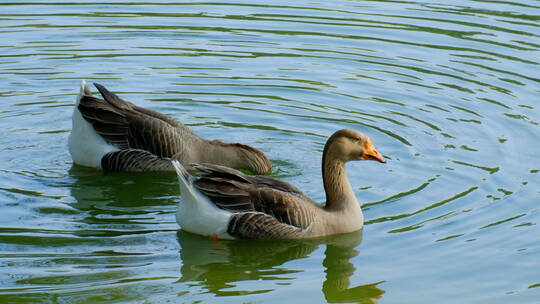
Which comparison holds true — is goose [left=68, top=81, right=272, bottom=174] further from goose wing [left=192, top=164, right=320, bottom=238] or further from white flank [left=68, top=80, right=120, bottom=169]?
goose wing [left=192, top=164, right=320, bottom=238]

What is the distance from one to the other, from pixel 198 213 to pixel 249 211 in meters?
0.56

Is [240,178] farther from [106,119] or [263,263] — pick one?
[106,119]

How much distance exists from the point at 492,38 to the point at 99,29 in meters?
7.31

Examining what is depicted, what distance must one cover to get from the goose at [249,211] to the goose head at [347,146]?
19.5 inches

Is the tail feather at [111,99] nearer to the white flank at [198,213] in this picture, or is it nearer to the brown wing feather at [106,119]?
the brown wing feather at [106,119]

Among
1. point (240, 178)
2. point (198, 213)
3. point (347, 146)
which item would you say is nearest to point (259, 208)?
point (240, 178)

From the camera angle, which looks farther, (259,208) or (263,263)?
(259,208)

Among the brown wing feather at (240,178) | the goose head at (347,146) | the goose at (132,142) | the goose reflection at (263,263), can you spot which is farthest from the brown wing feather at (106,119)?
the goose head at (347,146)

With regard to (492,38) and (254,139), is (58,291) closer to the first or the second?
(254,139)

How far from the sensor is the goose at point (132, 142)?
13625 millimetres

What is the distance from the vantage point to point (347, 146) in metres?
11.6

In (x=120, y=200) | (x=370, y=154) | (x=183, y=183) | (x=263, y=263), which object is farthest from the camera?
(x=120, y=200)

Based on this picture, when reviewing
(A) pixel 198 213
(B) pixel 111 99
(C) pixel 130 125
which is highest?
(B) pixel 111 99

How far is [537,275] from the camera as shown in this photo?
1028 cm
